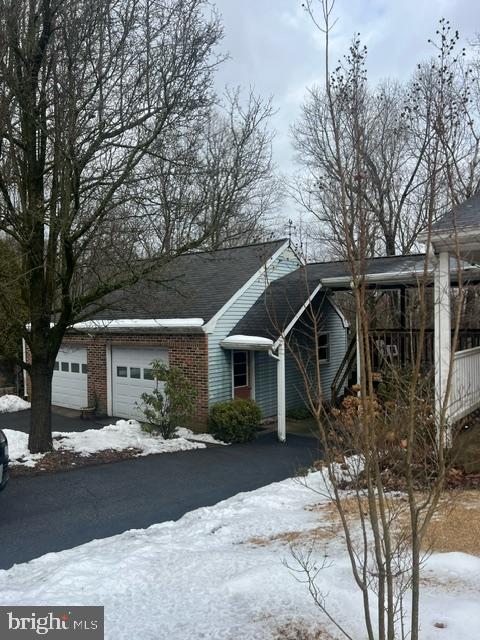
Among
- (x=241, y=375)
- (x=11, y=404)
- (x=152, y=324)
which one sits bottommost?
(x=11, y=404)

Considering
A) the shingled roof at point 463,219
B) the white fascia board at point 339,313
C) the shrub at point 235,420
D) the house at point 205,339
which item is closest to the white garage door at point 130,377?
the house at point 205,339

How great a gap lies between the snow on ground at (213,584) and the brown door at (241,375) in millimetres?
7230

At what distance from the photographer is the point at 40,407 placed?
32.0 ft

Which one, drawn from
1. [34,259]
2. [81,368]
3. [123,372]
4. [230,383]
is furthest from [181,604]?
[81,368]

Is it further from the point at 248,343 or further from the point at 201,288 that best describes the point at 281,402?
the point at 201,288

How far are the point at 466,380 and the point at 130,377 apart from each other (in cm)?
859

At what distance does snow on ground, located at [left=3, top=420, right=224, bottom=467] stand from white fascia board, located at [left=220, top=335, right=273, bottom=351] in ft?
7.07

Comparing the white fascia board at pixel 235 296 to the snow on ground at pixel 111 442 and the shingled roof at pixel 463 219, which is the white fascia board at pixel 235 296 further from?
the shingled roof at pixel 463 219

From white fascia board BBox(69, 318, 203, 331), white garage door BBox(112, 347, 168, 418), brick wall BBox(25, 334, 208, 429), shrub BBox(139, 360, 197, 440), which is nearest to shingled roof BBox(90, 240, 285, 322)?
white fascia board BBox(69, 318, 203, 331)

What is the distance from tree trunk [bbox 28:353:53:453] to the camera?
9.70 metres

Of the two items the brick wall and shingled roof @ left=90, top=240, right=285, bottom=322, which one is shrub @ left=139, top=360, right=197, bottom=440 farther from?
shingled roof @ left=90, top=240, right=285, bottom=322

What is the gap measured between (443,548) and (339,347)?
41.3 ft

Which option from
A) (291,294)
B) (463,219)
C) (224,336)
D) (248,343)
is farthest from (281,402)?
(463,219)

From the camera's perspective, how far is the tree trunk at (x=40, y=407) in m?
9.70
